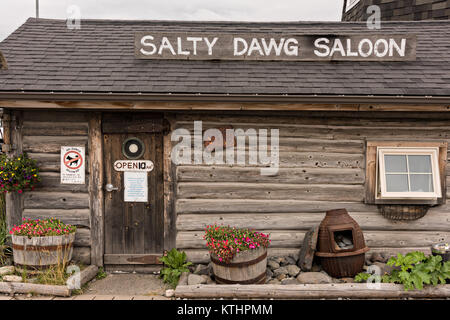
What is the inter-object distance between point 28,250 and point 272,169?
11.8ft

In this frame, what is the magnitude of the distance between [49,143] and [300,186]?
12.9 feet

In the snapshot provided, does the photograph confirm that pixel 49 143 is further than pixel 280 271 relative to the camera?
Yes

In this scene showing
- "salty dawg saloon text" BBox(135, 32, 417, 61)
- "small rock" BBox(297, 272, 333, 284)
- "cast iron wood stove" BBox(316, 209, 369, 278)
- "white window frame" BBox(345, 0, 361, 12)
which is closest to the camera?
"small rock" BBox(297, 272, 333, 284)

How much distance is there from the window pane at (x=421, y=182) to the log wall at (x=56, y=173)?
499 centimetres

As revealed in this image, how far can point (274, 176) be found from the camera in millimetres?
5098

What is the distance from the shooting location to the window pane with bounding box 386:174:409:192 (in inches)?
197

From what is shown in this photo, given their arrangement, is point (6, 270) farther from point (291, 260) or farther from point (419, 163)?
point (419, 163)

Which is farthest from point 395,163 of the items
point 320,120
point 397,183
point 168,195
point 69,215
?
point 69,215

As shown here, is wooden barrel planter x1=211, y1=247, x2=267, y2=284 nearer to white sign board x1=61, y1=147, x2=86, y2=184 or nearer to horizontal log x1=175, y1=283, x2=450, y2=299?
horizontal log x1=175, y1=283, x2=450, y2=299

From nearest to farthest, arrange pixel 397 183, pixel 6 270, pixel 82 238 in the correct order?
pixel 6 270, pixel 397 183, pixel 82 238

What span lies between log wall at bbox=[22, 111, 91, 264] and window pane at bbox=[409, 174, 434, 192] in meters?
4.99

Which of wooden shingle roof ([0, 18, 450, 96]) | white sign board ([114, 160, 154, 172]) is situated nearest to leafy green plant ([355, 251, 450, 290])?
wooden shingle roof ([0, 18, 450, 96])

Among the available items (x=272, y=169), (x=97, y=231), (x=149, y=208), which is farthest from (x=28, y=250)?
(x=272, y=169)

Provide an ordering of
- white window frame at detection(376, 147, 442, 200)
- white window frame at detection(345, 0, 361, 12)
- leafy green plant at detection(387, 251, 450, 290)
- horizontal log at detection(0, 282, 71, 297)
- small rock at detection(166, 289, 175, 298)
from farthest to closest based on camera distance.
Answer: white window frame at detection(345, 0, 361, 12) < white window frame at detection(376, 147, 442, 200) < small rock at detection(166, 289, 175, 298) < horizontal log at detection(0, 282, 71, 297) < leafy green plant at detection(387, 251, 450, 290)
